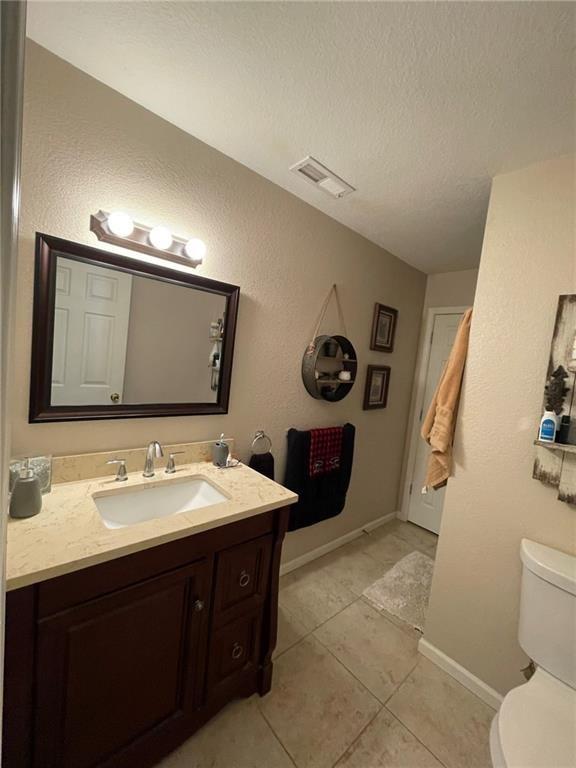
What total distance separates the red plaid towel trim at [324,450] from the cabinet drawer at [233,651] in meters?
0.92

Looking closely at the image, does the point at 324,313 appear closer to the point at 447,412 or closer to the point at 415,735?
the point at 447,412

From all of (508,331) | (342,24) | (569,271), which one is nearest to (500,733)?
(508,331)

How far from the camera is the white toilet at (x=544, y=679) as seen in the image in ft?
2.98

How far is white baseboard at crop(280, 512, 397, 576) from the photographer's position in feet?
7.16

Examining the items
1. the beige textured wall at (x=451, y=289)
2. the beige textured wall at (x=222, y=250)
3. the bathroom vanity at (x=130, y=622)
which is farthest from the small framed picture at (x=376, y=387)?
the bathroom vanity at (x=130, y=622)

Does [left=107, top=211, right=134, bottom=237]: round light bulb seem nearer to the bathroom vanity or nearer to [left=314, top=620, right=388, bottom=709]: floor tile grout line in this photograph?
the bathroom vanity

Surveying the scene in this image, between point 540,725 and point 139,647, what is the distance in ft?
4.14

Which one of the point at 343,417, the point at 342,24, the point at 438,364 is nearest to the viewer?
the point at 342,24

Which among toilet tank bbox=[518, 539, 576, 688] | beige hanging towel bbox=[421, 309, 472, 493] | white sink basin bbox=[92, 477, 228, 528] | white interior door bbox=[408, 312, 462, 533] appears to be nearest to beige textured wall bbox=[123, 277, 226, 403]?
white sink basin bbox=[92, 477, 228, 528]

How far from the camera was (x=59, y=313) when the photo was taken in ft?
3.87

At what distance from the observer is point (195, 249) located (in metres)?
1.42

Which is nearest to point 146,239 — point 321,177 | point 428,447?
point 321,177

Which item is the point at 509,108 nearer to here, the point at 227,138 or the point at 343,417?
the point at 227,138

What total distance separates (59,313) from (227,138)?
1.04 meters
